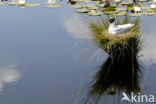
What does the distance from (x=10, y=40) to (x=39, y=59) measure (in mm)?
861

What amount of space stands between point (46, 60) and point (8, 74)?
539mm

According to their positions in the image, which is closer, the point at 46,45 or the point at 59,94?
the point at 59,94

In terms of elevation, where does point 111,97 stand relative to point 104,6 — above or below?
below

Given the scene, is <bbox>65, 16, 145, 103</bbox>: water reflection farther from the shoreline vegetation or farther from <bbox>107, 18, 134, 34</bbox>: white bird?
the shoreline vegetation

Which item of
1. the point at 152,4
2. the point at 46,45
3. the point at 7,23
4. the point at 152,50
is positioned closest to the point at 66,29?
the point at 46,45

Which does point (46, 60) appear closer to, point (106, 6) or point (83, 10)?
point (83, 10)

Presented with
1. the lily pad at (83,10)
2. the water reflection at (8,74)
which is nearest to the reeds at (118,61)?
the water reflection at (8,74)

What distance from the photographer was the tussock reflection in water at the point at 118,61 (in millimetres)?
4100

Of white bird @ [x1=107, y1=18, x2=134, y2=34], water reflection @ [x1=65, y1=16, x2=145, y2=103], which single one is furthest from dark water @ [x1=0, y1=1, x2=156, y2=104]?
white bird @ [x1=107, y1=18, x2=134, y2=34]

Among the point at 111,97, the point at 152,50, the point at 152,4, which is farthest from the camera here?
the point at 152,4

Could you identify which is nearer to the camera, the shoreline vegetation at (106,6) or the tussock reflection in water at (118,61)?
Answer: the tussock reflection in water at (118,61)

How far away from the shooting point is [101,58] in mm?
4609

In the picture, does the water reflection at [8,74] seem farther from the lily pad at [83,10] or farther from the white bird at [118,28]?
the lily pad at [83,10]

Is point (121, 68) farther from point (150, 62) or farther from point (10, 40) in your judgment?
point (10, 40)
